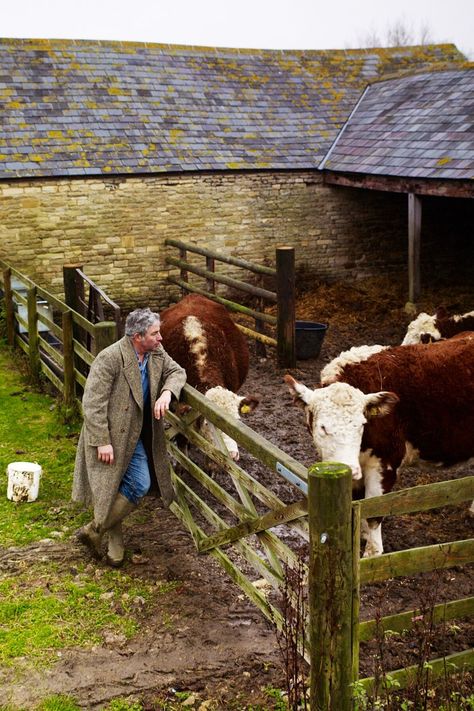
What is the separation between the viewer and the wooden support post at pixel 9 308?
11.3 metres

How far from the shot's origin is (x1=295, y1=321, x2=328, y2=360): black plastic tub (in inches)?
458

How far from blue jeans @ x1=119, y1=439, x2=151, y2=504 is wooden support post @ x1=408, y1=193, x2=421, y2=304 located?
32.1ft

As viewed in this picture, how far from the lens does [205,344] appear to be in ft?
25.2

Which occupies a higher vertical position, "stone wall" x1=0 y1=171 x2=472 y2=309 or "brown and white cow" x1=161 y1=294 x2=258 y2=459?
"stone wall" x1=0 y1=171 x2=472 y2=309

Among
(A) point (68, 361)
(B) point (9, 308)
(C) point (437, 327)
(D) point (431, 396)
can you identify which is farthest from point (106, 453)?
(B) point (9, 308)

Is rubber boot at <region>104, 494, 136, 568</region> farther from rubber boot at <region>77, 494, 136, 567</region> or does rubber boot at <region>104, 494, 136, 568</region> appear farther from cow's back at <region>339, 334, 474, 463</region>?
cow's back at <region>339, 334, 474, 463</region>

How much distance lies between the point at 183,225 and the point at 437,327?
26.2 ft

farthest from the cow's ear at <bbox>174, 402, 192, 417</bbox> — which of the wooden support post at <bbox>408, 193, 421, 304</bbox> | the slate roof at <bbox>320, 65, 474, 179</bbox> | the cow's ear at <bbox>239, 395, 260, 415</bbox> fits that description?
the wooden support post at <bbox>408, 193, 421, 304</bbox>

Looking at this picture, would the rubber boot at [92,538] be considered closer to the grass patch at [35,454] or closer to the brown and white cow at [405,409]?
the grass patch at [35,454]

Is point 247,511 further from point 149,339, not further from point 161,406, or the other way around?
point 149,339

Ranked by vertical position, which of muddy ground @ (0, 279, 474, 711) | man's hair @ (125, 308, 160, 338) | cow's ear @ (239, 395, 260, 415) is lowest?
muddy ground @ (0, 279, 474, 711)

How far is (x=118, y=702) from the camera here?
4.28 meters

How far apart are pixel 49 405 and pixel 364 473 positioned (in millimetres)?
4705

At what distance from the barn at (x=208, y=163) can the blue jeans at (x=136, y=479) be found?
28.8 feet
